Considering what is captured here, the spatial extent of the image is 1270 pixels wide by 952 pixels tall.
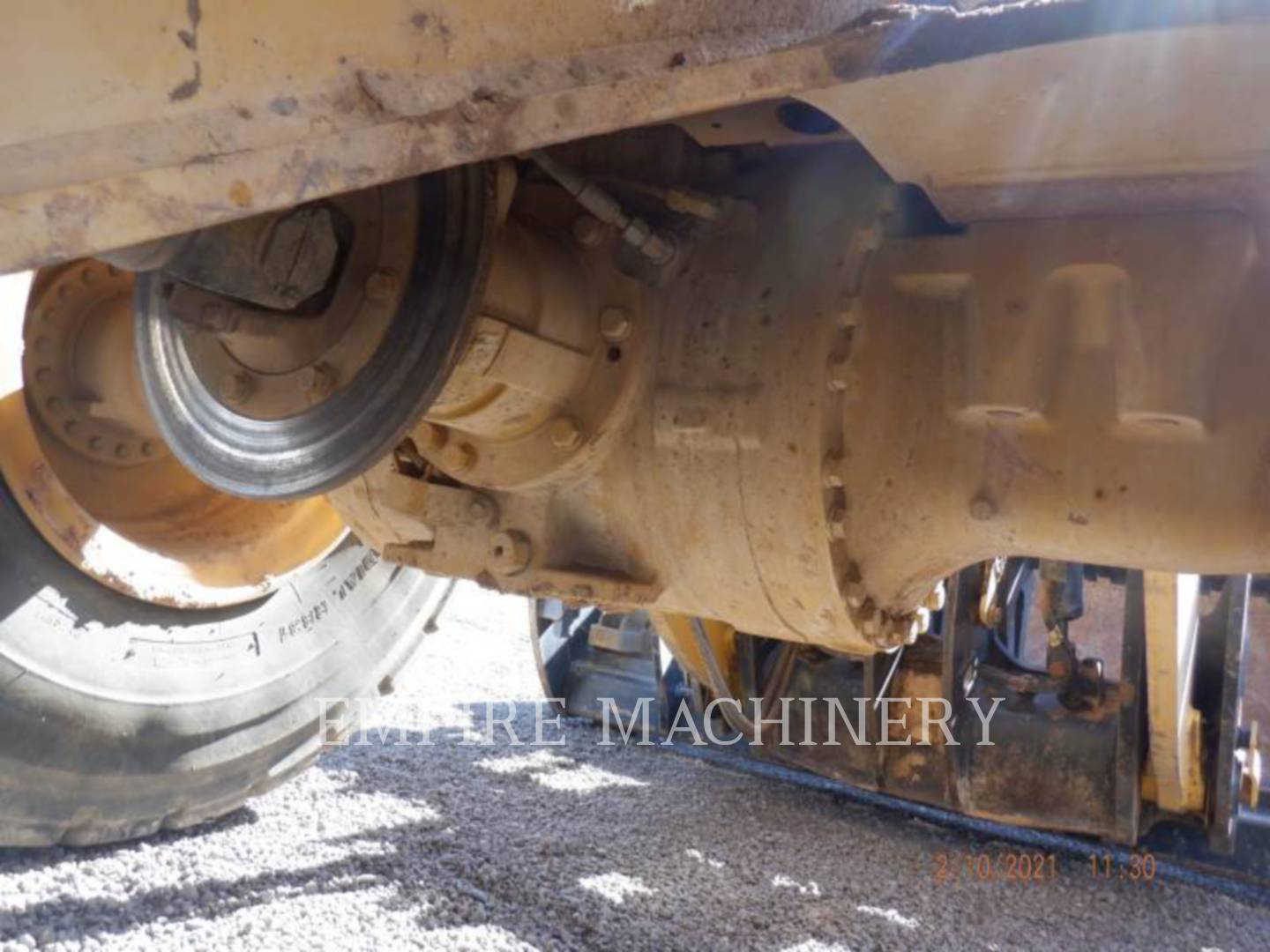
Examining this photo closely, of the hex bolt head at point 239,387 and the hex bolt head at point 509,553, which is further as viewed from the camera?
→ the hex bolt head at point 509,553

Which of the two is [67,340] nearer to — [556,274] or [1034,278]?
[556,274]

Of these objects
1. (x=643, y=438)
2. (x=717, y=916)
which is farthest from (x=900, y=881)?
(x=643, y=438)

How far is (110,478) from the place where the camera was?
2.18 meters

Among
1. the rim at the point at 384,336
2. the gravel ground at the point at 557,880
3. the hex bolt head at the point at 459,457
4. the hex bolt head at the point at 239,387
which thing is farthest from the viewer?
the gravel ground at the point at 557,880

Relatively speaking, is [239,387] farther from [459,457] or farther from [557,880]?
[557,880]

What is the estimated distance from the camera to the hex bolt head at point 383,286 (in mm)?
1243

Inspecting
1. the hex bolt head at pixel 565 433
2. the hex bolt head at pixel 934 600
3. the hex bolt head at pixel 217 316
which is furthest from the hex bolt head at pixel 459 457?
the hex bolt head at pixel 934 600

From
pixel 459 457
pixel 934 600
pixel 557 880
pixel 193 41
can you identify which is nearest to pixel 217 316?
pixel 459 457

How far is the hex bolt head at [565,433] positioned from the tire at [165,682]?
37.6 inches

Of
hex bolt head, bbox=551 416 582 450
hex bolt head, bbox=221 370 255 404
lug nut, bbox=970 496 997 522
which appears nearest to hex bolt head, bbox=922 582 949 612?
lug nut, bbox=970 496 997 522

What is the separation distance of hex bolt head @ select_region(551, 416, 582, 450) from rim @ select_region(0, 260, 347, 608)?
0.93 meters

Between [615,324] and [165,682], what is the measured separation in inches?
45.0

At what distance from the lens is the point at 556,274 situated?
1400mm
